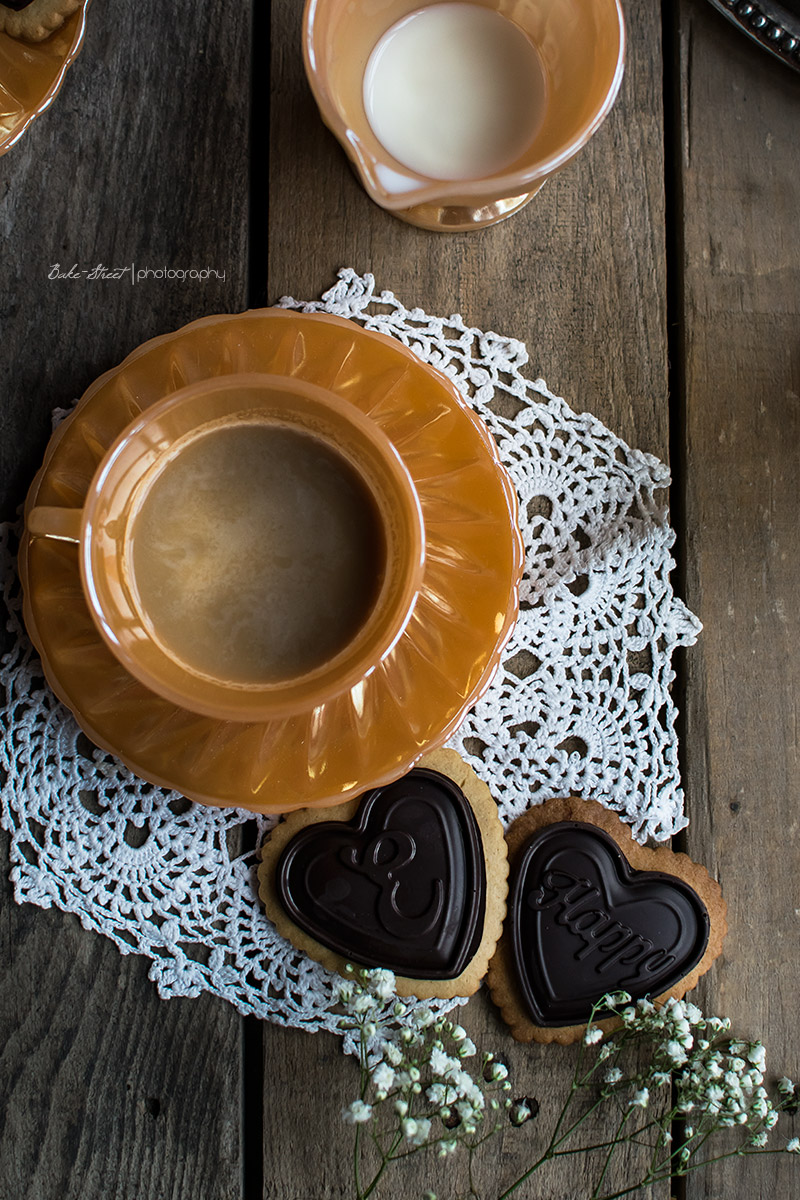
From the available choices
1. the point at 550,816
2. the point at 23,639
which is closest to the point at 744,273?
the point at 550,816

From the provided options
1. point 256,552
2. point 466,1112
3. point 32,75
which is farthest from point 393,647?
point 32,75

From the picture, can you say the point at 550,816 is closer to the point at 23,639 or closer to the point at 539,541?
the point at 539,541

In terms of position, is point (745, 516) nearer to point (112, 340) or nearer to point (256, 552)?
point (256, 552)

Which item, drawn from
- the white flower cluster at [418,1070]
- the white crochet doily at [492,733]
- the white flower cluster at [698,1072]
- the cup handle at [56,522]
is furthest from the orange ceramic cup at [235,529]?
the white flower cluster at [698,1072]

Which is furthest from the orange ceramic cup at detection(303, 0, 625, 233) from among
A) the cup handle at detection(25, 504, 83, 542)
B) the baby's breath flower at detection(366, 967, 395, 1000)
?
the baby's breath flower at detection(366, 967, 395, 1000)

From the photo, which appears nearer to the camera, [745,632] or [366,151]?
[366,151]

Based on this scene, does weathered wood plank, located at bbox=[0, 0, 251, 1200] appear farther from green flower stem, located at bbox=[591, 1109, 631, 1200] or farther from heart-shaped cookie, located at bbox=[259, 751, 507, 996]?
green flower stem, located at bbox=[591, 1109, 631, 1200]
